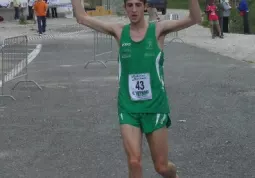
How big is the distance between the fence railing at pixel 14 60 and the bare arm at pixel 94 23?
7.58 meters

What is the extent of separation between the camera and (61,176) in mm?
7676

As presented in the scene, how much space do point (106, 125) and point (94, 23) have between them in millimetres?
4238

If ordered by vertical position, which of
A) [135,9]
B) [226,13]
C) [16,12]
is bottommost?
[16,12]

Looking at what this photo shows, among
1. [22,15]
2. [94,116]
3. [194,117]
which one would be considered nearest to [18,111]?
[94,116]

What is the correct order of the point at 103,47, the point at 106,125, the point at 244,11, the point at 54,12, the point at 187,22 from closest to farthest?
the point at 187,22 < the point at 106,125 < the point at 103,47 < the point at 244,11 < the point at 54,12

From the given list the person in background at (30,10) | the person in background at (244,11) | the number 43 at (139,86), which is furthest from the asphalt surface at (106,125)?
the person in background at (30,10)

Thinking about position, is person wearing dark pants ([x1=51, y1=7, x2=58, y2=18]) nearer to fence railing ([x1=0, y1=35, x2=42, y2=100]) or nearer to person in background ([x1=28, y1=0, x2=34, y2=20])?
person in background ([x1=28, y1=0, x2=34, y2=20])

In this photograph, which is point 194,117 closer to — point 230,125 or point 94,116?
point 230,125

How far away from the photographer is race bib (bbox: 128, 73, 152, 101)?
613 centimetres

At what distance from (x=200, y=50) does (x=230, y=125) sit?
14309 mm

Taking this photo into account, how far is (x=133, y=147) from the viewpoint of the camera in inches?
238

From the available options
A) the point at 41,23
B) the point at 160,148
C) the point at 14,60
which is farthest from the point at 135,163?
the point at 41,23

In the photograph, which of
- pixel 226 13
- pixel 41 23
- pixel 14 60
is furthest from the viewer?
pixel 41 23

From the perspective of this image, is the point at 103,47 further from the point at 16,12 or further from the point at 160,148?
the point at 16,12
